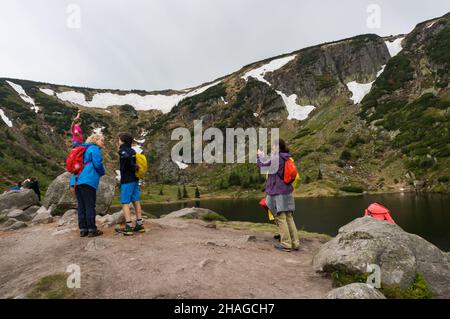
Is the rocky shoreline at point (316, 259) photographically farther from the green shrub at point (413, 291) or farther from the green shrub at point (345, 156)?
the green shrub at point (345, 156)

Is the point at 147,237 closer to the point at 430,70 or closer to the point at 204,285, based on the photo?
the point at 204,285

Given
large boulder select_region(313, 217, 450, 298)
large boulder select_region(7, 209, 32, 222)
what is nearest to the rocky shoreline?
large boulder select_region(313, 217, 450, 298)

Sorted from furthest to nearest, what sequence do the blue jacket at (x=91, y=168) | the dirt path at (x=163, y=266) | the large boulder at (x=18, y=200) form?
1. the large boulder at (x=18, y=200)
2. the blue jacket at (x=91, y=168)
3. the dirt path at (x=163, y=266)

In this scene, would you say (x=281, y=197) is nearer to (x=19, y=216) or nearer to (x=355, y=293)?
(x=355, y=293)

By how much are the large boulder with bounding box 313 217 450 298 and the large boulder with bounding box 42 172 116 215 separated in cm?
1667

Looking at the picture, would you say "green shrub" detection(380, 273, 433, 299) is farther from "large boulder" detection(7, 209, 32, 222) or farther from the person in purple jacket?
"large boulder" detection(7, 209, 32, 222)

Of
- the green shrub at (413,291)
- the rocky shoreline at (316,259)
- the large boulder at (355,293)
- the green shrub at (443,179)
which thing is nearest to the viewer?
the large boulder at (355,293)

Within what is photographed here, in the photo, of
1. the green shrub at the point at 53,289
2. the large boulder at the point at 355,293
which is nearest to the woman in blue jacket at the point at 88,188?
the green shrub at the point at 53,289

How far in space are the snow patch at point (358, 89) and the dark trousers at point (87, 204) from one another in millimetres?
175370

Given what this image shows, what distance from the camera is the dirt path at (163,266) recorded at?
7.64 metres

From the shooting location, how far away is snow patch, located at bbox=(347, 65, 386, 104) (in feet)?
581
